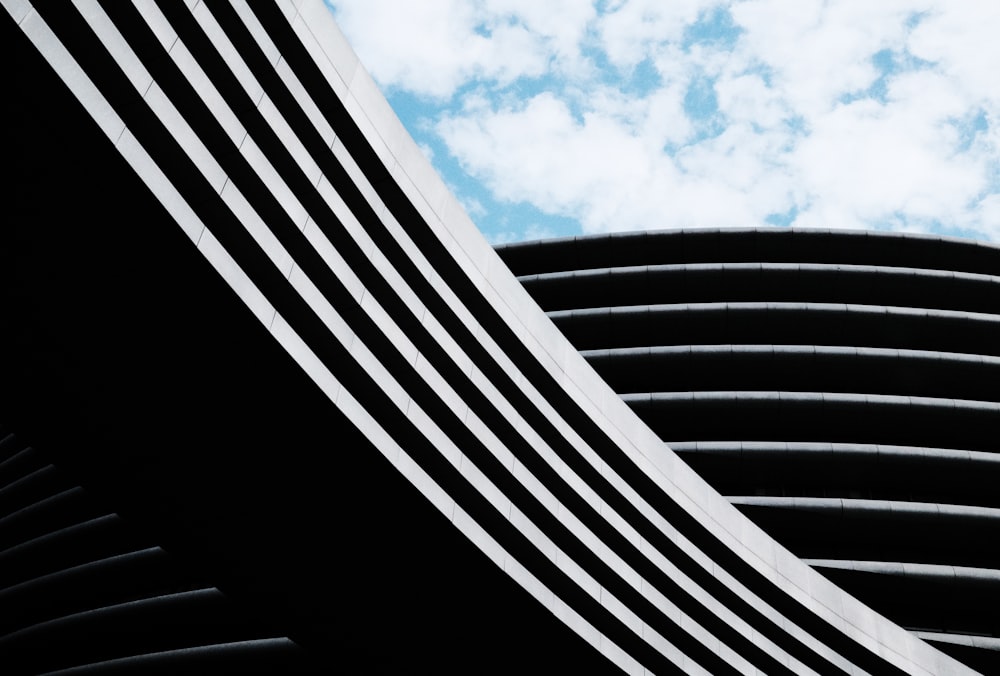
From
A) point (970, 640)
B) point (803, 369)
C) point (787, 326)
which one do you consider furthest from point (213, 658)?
point (787, 326)

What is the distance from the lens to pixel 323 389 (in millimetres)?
10688

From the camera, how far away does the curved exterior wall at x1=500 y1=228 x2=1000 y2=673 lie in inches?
982

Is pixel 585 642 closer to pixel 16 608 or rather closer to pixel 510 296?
pixel 510 296

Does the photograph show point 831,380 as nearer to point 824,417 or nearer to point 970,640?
point 824,417

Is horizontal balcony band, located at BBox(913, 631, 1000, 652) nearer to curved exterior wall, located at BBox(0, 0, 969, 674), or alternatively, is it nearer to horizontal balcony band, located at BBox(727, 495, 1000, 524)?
horizontal balcony band, located at BBox(727, 495, 1000, 524)

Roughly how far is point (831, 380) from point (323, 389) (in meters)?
23.8

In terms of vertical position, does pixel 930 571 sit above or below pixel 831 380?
below

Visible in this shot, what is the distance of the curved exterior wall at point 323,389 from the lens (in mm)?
9461

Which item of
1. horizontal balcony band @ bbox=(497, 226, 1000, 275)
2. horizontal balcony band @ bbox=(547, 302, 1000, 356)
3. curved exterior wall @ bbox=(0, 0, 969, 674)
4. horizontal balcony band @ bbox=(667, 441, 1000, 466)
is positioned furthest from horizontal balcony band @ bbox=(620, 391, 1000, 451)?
curved exterior wall @ bbox=(0, 0, 969, 674)

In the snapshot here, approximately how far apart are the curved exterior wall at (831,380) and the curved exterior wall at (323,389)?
7849mm

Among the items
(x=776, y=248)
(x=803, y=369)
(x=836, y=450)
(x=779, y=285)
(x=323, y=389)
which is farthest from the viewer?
(x=776, y=248)

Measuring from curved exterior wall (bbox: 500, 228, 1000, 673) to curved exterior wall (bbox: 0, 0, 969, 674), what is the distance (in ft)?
25.8

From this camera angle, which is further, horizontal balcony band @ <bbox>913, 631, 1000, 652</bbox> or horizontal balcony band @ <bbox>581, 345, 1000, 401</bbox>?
horizontal balcony band @ <bbox>581, 345, 1000, 401</bbox>

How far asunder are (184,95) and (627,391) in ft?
76.0
